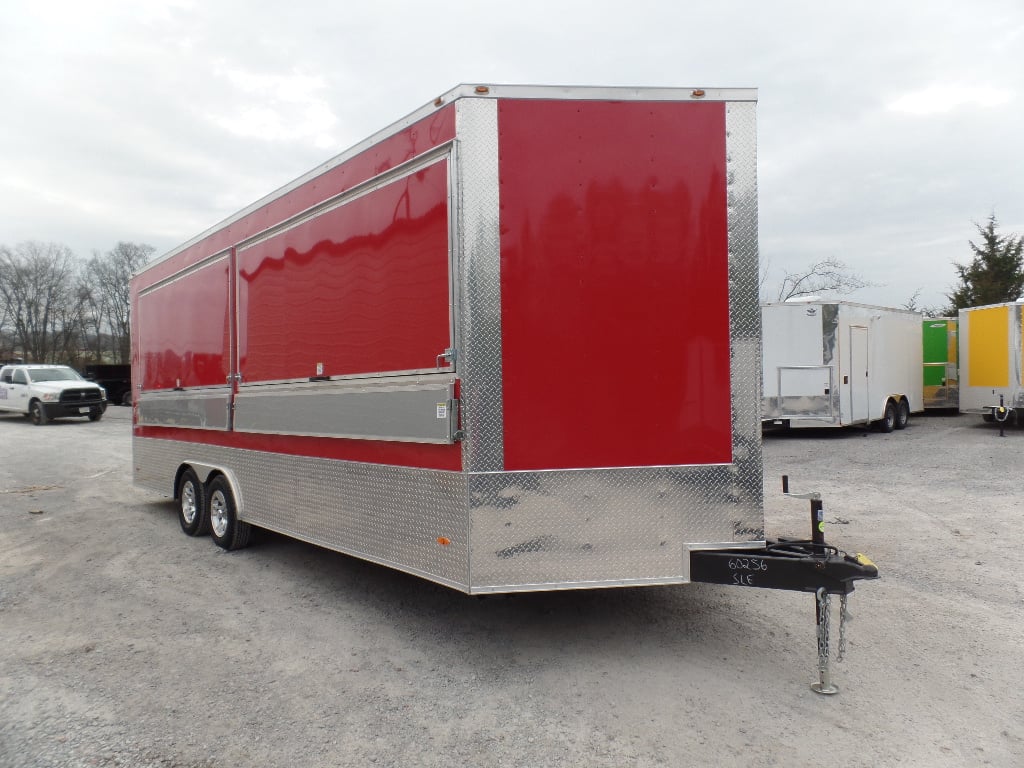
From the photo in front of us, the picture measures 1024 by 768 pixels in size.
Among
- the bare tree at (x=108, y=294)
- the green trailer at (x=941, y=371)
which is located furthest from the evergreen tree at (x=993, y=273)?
the bare tree at (x=108, y=294)

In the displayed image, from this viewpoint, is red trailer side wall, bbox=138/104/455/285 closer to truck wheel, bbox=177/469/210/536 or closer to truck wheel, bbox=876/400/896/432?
truck wheel, bbox=177/469/210/536

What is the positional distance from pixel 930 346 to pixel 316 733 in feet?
64.6

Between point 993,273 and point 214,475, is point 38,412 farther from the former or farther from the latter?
point 993,273

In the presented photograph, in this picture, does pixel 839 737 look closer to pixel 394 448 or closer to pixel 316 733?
pixel 316 733

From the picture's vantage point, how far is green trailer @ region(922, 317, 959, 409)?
731 inches

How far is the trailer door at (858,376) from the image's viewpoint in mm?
14320

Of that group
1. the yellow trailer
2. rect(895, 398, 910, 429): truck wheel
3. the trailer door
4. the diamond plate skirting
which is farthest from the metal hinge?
the yellow trailer

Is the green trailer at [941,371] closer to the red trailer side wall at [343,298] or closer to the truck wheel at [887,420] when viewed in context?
the truck wheel at [887,420]

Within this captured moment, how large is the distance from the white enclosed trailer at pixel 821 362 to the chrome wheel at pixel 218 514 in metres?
10.0

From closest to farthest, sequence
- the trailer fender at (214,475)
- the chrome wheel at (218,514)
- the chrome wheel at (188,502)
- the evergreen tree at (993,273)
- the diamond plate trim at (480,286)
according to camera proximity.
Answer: the diamond plate trim at (480,286), the trailer fender at (214,475), the chrome wheel at (218,514), the chrome wheel at (188,502), the evergreen tree at (993,273)

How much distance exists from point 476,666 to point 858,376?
13.2 metres

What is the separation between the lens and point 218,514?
6.70 meters

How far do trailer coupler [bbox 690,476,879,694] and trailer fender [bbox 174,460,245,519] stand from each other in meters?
4.14

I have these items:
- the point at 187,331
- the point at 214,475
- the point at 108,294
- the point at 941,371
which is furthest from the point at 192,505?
the point at 108,294
